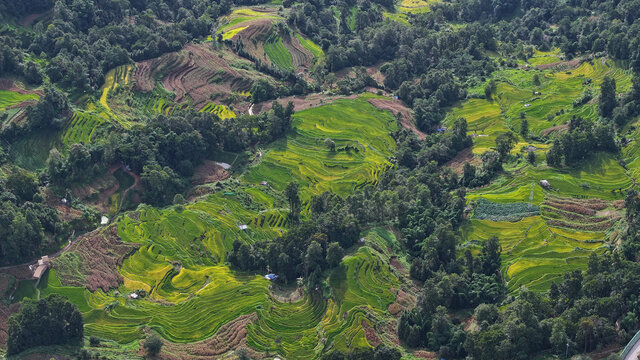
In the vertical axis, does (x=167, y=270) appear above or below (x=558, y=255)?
below

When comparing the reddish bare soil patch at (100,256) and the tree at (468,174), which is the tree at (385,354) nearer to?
the reddish bare soil patch at (100,256)

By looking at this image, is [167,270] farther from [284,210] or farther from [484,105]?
[484,105]

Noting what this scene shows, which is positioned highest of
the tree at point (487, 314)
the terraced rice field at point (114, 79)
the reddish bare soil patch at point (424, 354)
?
the tree at point (487, 314)

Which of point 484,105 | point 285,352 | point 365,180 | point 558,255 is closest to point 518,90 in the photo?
point 484,105

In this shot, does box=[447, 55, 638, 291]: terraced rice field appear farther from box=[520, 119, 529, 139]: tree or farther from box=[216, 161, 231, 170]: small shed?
box=[216, 161, 231, 170]: small shed

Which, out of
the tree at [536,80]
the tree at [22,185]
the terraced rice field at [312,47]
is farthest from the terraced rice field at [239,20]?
the tree at [22,185]
